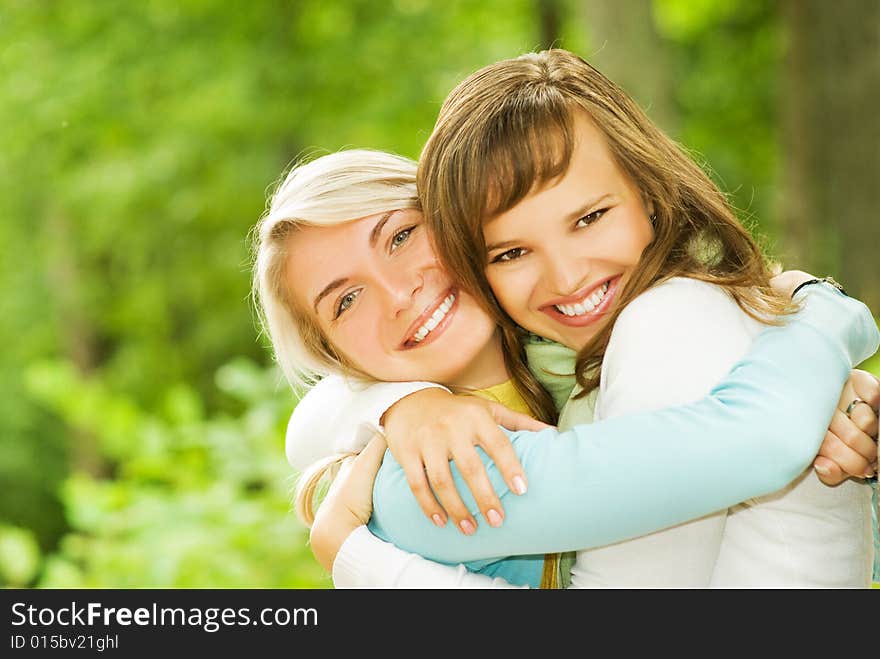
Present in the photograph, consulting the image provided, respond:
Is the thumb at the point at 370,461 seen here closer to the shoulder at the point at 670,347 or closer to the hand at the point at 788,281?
the shoulder at the point at 670,347

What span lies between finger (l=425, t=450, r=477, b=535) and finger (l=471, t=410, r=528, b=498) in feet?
0.13

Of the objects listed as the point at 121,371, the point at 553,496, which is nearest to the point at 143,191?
the point at 121,371

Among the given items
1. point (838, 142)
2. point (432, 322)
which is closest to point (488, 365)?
point (432, 322)

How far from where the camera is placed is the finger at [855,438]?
163cm

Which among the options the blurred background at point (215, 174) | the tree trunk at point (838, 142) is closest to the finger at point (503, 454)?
the blurred background at point (215, 174)

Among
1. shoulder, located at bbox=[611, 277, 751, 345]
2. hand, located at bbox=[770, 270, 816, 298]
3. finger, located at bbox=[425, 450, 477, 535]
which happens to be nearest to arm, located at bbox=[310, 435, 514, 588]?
finger, located at bbox=[425, 450, 477, 535]

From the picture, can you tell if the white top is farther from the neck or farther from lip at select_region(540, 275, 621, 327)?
the neck

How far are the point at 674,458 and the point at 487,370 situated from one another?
2.18 ft

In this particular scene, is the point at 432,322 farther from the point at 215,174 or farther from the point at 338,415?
the point at 215,174

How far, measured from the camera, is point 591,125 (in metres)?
1.81

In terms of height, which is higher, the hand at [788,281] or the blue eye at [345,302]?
the blue eye at [345,302]

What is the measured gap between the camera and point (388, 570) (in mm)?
1639
